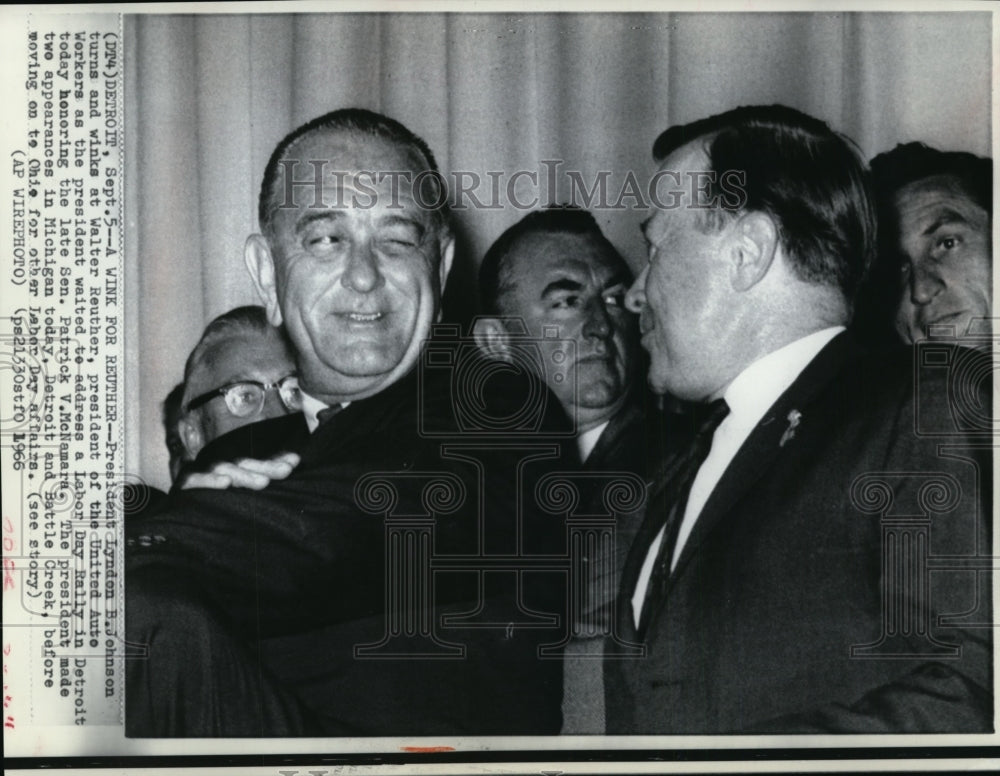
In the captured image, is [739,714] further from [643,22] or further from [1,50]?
[1,50]

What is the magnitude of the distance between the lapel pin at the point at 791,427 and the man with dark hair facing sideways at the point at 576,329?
24 centimetres

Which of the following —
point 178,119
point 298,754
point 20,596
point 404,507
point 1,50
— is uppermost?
point 1,50

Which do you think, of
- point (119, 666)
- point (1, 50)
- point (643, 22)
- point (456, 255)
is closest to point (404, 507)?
point (456, 255)

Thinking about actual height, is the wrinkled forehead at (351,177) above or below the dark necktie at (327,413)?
above

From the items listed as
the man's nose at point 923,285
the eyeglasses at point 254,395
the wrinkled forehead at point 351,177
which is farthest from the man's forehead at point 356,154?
the man's nose at point 923,285

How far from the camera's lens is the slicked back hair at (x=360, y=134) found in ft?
6.73

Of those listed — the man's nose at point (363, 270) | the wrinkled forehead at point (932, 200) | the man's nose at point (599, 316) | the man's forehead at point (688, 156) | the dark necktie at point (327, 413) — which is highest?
the man's forehead at point (688, 156)

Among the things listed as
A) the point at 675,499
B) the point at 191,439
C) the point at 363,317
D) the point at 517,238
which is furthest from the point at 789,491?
the point at 191,439

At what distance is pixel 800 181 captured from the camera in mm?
2029

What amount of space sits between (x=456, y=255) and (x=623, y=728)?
901 mm

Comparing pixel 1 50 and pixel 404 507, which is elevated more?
pixel 1 50

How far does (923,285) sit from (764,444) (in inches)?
16.3

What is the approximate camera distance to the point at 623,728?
6.73 ft

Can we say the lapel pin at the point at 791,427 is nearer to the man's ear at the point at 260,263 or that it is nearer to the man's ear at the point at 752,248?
the man's ear at the point at 752,248
